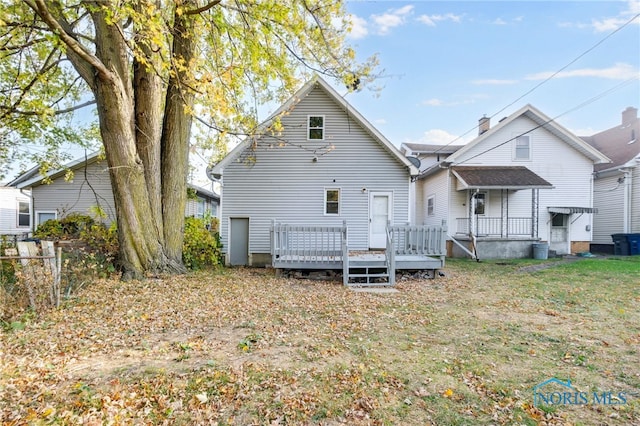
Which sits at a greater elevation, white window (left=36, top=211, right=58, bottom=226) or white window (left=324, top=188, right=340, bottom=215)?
white window (left=324, top=188, right=340, bottom=215)

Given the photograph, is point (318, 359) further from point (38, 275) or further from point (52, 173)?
point (52, 173)

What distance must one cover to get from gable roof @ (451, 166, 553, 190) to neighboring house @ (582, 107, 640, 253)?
522 centimetres

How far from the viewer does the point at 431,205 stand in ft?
55.7

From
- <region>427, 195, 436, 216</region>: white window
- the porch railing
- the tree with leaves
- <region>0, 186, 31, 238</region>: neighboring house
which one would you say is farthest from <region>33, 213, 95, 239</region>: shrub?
the porch railing

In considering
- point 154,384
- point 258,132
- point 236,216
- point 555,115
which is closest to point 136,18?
point 258,132

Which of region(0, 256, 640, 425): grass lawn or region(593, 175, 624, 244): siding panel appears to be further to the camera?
region(593, 175, 624, 244): siding panel

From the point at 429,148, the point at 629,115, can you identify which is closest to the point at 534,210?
the point at 429,148

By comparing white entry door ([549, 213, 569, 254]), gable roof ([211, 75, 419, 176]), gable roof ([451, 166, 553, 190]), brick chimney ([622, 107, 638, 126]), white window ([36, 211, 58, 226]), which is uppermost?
brick chimney ([622, 107, 638, 126])

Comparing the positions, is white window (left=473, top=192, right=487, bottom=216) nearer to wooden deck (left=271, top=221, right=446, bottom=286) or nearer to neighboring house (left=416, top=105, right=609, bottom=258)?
neighboring house (left=416, top=105, right=609, bottom=258)

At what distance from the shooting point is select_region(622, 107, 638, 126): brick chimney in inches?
750

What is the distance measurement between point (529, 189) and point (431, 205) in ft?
14.5

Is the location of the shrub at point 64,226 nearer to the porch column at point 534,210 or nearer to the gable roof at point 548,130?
the gable roof at point 548,130

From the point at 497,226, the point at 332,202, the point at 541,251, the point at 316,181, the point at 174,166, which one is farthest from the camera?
the point at 497,226

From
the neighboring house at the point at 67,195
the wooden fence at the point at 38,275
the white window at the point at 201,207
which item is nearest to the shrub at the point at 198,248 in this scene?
the wooden fence at the point at 38,275
